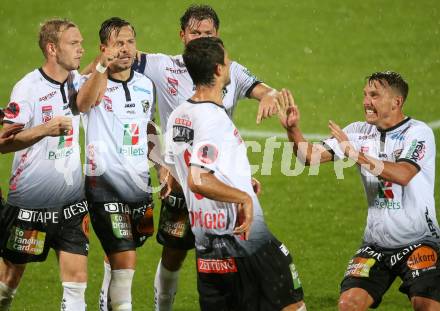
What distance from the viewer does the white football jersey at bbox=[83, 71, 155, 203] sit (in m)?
9.80

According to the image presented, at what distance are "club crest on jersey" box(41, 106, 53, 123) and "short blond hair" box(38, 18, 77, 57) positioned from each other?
0.46 meters

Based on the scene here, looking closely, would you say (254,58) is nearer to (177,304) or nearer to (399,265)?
(177,304)

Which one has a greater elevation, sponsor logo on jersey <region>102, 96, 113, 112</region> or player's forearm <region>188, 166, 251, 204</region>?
sponsor logo on jersey <region>102, 96, 113, 112</region>

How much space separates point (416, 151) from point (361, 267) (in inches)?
41.5

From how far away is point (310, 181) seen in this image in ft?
47.7

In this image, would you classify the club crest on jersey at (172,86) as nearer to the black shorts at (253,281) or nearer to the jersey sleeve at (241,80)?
the jersey sleeve at (241,80)

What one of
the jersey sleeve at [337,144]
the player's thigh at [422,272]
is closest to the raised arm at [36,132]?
the jersey sleeve at [337,144]

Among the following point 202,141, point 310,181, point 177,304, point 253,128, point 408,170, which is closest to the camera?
point 202,141

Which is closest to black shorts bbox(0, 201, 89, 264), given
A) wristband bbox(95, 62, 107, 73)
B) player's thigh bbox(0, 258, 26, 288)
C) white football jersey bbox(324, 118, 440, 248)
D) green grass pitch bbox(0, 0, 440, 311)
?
player's thigh bbox(0, 258, 26, 288)

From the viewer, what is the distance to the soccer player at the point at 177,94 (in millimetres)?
10078

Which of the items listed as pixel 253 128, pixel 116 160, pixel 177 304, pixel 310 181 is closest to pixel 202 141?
pixel 116 160

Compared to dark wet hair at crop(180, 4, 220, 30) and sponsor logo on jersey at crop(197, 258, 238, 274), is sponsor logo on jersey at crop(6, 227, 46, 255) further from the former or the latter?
dark wet hair at crop(180, 4, 220, 30)

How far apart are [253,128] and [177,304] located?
5216mm

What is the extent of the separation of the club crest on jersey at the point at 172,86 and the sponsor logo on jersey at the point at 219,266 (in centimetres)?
228
